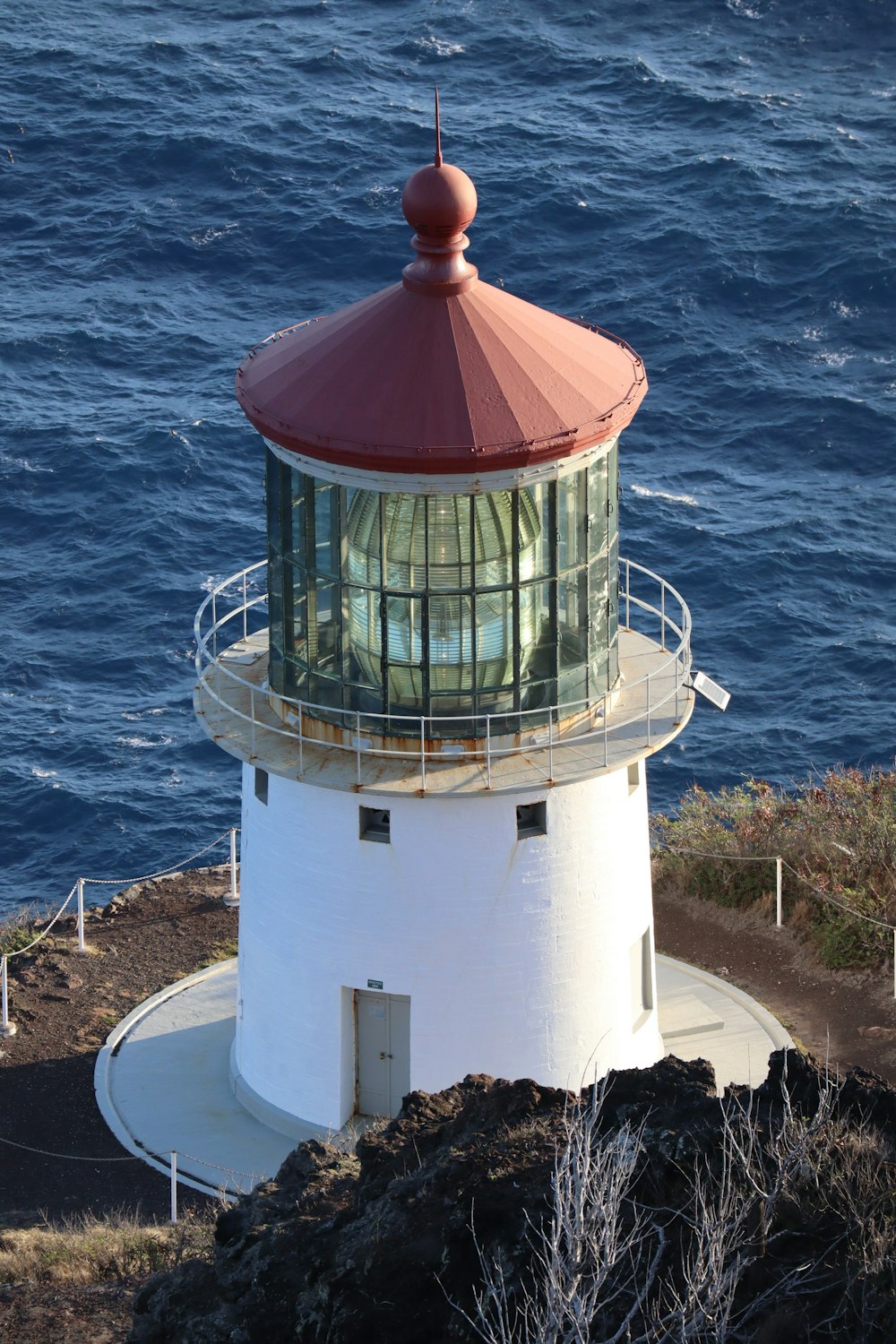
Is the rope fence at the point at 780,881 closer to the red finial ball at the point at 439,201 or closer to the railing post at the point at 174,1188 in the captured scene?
the railing post at the point at 174,1188

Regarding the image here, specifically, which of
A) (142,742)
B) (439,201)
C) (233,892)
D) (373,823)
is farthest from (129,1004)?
(142,742)

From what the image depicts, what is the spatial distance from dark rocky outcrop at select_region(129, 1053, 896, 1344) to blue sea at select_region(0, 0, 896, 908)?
816 inches

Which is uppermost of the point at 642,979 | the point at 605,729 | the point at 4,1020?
the point at 605,729

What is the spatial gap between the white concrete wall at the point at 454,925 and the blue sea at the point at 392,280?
1547 cm

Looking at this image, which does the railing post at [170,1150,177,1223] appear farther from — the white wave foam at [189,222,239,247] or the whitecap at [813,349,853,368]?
the white wave foam at [189,222,239,247]

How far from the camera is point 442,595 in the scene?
2014 centimetres

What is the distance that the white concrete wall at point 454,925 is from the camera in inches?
837

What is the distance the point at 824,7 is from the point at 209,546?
33030 millimetres

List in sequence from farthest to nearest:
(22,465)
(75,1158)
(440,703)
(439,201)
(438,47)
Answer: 1. (438,47)
2. (22,465)
3. (75,1158)
4. (440,703)
5. (439,201)

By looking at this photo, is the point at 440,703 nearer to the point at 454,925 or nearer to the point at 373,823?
the point at 373,823

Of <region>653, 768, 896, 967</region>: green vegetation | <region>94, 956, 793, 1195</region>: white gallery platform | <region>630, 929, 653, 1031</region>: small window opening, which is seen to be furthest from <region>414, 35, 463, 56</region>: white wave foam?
<region>630, 929, 653, 1031</region>: small window opening

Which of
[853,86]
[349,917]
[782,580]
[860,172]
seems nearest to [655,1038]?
[349,917]

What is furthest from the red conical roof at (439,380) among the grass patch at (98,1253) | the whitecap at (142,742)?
the whitecap at (142,742)

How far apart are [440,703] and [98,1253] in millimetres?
6053
